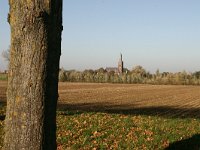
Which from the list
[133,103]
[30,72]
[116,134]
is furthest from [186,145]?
[133,103]

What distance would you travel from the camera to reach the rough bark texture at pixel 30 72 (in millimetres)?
3922

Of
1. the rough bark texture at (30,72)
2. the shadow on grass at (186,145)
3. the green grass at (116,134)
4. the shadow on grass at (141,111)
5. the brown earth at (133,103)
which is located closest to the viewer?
the rough bark texture at (30,72)

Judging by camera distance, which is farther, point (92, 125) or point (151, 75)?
point (151, 75)

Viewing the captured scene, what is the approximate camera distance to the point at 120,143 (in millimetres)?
10133

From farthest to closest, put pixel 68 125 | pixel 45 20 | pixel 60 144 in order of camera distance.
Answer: pixel 68 125
pixel 60 144
pixel 45 20

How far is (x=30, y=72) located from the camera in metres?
3.95

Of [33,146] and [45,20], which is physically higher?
[45,20]

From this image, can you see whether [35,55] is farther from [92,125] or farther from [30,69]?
[92,125]

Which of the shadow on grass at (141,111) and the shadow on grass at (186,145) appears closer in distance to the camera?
the shadow on grass at (186,145)

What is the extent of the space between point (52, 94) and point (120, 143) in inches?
250

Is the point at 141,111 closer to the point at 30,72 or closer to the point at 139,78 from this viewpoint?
the point at 30,72

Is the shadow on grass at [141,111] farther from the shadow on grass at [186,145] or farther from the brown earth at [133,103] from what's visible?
the shadow on grass at [186,145]

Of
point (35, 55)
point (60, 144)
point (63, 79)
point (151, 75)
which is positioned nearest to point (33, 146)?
point (35, 55)

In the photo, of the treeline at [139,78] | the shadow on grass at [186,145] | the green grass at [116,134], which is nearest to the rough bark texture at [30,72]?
the green grass at [116,134]
